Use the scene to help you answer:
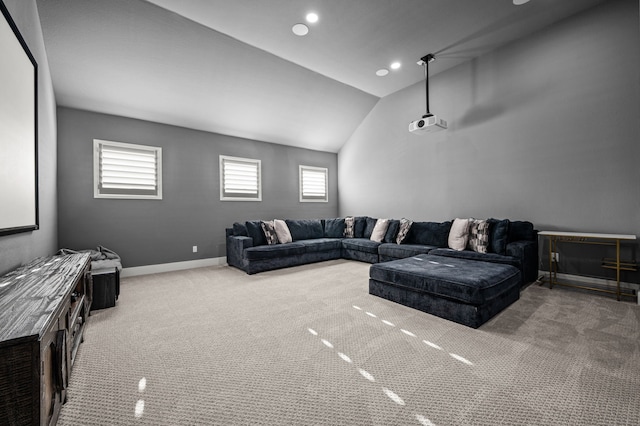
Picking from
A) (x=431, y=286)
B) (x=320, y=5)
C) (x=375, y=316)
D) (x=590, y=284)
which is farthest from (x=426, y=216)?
(x=320, y=5)

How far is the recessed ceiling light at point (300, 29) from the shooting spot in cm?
345

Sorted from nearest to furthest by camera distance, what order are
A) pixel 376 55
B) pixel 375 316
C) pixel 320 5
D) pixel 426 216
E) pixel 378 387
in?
pixel 378 387, pixel 375 316, pixel 320 5, pixel 376 55, pixel 426 216

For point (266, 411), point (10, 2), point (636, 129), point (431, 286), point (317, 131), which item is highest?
point (317, 131)

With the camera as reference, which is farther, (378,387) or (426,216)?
(426,216)

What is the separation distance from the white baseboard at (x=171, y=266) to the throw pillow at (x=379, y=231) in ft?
10.0

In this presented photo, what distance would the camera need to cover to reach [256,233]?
502cm

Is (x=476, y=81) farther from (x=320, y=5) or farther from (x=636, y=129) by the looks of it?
(x=320, y=5)

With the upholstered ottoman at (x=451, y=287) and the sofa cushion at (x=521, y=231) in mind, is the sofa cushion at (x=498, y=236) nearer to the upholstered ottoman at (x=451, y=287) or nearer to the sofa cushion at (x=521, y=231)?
the sofa cushion at (x=521, y=231)

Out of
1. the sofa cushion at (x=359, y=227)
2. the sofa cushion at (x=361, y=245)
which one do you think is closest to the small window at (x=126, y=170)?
the sofa cushion at (x=361, y=245)

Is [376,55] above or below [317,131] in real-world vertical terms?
above

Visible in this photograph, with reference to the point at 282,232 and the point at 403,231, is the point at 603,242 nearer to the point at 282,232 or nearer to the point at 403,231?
the point at 403,231

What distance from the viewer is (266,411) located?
54.7 inches

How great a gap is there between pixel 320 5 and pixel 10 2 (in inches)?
104

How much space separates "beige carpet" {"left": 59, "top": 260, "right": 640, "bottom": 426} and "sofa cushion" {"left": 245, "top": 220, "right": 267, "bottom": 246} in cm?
198
